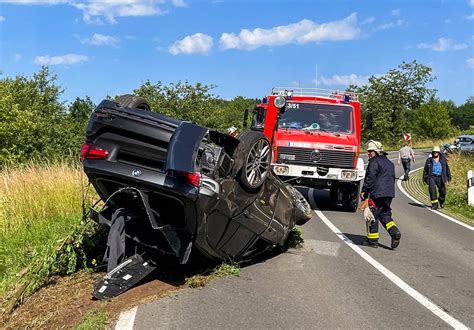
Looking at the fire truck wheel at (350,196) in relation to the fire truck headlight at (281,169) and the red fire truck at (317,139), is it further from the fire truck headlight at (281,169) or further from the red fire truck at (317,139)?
the fire truck headlight at (281,169)

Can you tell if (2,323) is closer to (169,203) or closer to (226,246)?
(169,203)

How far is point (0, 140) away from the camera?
20.2m

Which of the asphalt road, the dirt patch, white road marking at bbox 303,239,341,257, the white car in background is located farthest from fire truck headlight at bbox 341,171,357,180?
the white car in background

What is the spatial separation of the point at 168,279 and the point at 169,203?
1.08 metres

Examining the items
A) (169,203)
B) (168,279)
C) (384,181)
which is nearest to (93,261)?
(168,279)

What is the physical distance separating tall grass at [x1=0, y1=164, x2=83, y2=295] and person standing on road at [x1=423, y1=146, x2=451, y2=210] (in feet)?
31.4

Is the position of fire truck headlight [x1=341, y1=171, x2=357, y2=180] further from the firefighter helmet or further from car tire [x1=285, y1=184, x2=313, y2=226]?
car tire [x1=285, y1=184, x2=313, y2=226]

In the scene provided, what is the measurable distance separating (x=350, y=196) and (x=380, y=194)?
168 inches

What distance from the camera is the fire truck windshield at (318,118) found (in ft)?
41.0

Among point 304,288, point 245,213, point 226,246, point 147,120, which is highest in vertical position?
point 147,120

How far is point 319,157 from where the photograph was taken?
1181 centimetres

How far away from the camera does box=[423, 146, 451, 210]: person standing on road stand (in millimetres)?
14109

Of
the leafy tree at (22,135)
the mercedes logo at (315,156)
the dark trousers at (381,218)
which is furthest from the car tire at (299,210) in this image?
the leafy tree at (22,135)

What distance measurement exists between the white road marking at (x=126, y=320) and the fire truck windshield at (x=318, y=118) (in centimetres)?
837
